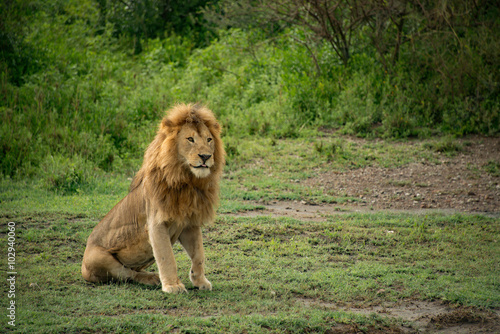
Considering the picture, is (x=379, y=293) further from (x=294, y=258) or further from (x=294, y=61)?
(x=294, y=61)

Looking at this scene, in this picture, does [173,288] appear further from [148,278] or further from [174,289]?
[148,278]

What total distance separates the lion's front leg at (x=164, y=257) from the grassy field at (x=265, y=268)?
13 centimetres

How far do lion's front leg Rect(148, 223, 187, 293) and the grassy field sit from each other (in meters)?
0.13

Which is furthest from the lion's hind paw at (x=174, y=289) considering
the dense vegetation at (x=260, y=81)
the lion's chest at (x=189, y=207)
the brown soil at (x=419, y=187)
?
the dense vegetation at (x=260, y=81)

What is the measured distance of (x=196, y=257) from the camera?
500cm

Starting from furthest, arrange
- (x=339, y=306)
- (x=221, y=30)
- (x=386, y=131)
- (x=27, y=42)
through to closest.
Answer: (x=221, y=30)
(x=27, y=42)
(x=386, y=131)
(x=339, y=306)

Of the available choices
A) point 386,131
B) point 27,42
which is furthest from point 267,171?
point 27,42

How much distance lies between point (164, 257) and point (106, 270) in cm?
68

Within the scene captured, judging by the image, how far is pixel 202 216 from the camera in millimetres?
4988

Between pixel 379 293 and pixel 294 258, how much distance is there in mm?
1296

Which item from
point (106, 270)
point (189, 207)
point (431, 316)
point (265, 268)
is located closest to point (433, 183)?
point (265, 268)

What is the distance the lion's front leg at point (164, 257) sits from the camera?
4.75 m

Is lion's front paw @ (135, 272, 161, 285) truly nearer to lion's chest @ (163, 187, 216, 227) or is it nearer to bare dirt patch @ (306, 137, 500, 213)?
lion's chest @ (163, 187, 216, 227)

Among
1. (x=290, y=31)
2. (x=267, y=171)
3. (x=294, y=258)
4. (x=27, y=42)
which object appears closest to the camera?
(x=294, y=258)
